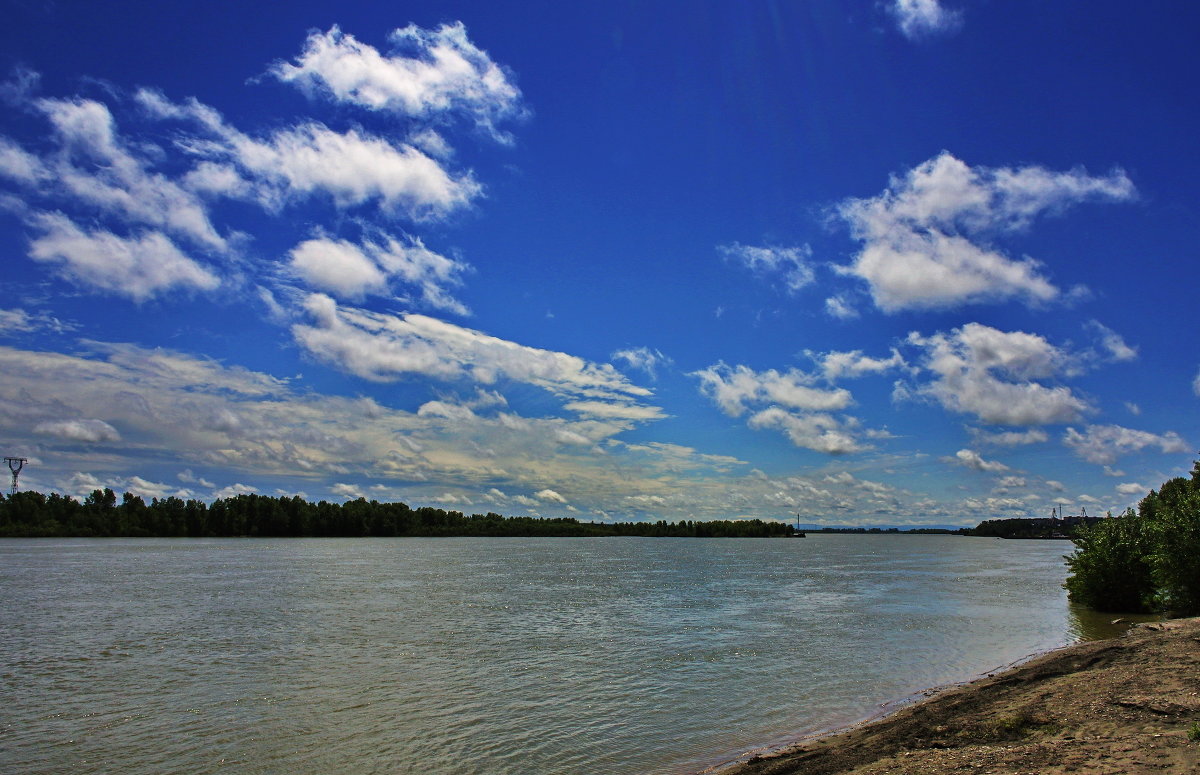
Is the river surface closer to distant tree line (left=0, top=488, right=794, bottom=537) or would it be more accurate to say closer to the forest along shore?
the forest along shore

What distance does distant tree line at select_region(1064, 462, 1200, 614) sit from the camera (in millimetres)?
29953

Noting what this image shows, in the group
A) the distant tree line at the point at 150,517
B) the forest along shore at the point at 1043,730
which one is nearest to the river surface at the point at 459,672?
the forest along shore at the point at 1043,730

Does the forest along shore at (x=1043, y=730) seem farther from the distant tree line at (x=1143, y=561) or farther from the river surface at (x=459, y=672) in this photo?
the distant tree line at (x=1143, y=561)

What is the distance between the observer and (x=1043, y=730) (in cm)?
1344

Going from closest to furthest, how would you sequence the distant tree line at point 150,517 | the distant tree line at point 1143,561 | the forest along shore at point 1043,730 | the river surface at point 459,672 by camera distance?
the forest along shore at point 1043,730 < the river surface at point 459,672 < the distant tree line at point 1143,561 < the distant tree line at point 150,517

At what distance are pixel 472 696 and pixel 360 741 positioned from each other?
511cm

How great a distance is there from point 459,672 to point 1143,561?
32.7 m

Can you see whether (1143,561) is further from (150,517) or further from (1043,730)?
(150,517)

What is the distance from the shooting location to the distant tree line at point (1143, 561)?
30.0 meters

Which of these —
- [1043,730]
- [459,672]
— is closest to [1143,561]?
[1043,730]

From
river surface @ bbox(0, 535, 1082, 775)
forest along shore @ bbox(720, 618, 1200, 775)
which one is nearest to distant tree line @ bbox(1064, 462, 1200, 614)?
river surface @ bbox(0, 535, 1082, 775)

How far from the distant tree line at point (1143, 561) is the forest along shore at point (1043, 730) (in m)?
11.8

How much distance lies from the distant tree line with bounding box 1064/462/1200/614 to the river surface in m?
2.82

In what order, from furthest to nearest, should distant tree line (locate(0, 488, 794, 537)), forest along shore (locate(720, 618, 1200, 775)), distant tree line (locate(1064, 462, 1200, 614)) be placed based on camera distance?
distant tree line (locate(0, 488, 794, 537)), distant tree line (locate(1064, 462, 1200, 614)), forest along shore (locate(720, 618, 1200, 775))
